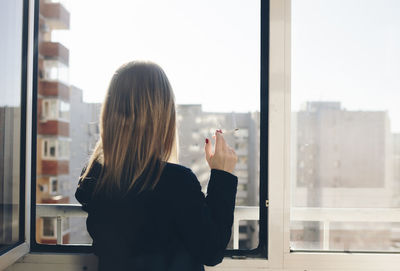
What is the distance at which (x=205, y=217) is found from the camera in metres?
0.80

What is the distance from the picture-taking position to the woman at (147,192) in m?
0.80

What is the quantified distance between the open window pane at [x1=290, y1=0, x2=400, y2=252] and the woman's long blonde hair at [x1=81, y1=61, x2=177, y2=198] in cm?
69

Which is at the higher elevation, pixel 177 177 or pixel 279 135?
pixel 279 135

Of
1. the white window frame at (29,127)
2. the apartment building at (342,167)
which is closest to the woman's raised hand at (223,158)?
the apartment building at (342,167)

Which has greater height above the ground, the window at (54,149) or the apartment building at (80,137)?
the apartment building at (80,137)

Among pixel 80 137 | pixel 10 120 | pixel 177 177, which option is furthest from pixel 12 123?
pixel 177 177

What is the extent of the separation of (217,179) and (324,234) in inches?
33.4

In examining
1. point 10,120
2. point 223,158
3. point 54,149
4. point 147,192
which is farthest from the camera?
point 54,149

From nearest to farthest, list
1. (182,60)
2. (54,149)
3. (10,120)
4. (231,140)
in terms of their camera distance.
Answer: (10,120) → (231,140) → (182,60) → (54,149)

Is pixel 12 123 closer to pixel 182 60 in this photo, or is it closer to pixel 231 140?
pixel 182 60

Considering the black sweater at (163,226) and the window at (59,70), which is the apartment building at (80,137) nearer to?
the window at (59,70)

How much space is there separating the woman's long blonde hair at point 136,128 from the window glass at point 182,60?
0.63 metres

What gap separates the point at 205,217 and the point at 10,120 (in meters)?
0.91

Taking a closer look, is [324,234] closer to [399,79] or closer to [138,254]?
[399,79]
